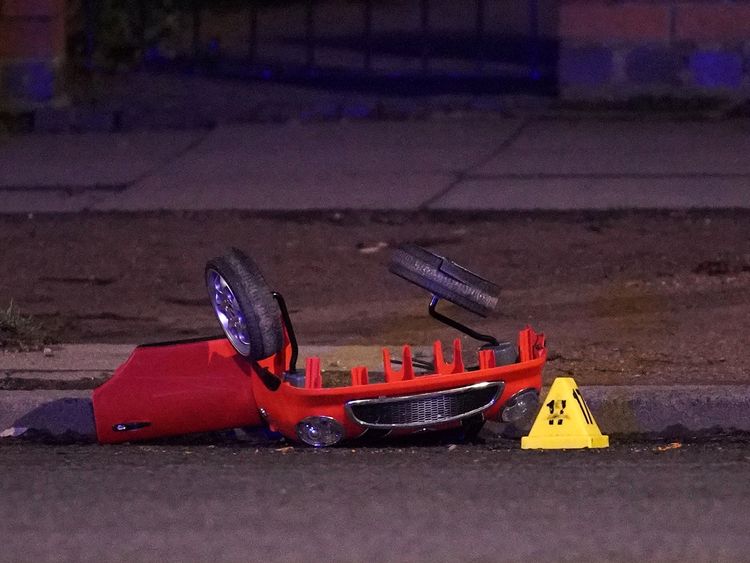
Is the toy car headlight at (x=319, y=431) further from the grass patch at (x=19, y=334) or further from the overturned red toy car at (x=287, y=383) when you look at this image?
the grass patch at (x=19, y=334)

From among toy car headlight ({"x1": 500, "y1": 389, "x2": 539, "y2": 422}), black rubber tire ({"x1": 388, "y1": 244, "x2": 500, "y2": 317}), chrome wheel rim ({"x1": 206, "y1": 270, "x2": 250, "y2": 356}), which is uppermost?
black rubber tire ({"x1": 388, "y1": 244, "x2": 500, "y2": 317})

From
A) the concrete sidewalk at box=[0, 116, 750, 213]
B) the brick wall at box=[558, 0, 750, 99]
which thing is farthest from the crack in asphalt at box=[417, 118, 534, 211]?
the brick wall at box=[558, 0, 750, 99]

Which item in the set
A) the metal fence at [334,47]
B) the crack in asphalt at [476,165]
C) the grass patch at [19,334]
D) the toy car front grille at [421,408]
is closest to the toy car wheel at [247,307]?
the toy car front grille at [421,408]

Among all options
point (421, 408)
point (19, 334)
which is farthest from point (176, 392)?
point (19, 334)

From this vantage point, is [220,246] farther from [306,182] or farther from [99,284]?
[306,182]

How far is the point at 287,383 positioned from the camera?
476 centimetres

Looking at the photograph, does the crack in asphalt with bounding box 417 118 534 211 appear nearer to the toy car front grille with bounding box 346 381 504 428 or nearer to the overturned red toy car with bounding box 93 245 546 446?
the overturned red toy car with bounding box 93 245 546 446

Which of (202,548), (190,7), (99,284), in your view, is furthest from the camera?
(190,7)

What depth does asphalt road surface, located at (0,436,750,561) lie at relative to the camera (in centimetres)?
391

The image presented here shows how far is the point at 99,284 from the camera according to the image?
287 inches

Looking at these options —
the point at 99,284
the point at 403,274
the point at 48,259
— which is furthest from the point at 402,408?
the point at 48,259

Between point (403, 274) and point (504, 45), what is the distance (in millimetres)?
7021

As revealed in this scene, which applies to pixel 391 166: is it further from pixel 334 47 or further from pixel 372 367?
pixel 372 367

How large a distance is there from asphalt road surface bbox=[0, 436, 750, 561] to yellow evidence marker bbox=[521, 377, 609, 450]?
93 mm
